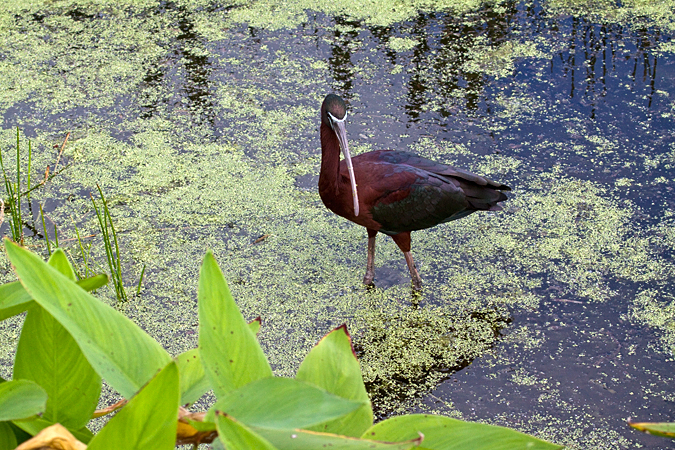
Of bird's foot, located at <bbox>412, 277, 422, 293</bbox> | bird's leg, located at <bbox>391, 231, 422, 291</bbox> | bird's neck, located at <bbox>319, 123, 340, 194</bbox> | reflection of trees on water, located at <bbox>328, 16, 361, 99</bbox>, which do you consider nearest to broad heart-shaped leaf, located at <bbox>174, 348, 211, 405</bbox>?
bird's neck, located at <bbox>319, 123, 340, 194</bbox>

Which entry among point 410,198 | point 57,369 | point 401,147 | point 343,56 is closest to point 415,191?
point 410,198

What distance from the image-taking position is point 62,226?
2.57 m

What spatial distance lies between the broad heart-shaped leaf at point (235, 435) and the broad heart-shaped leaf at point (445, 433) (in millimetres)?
→ 87

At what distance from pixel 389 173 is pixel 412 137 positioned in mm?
857

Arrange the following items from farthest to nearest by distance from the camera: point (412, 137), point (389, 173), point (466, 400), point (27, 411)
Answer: point (412, 137), point (389, 173), point (466, 400), point (27, 411)

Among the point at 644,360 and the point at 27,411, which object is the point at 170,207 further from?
the point at 27,411

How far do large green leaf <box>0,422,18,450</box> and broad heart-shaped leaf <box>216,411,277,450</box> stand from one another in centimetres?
19

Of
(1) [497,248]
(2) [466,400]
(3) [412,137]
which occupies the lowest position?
(2) [466,400]

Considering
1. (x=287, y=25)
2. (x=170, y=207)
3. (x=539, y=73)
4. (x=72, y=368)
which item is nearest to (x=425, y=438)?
(x=72, y=368)

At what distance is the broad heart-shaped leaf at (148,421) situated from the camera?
0.36 meters

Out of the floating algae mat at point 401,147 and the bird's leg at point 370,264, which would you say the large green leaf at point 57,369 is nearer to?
the floating algae mat at point 401,147

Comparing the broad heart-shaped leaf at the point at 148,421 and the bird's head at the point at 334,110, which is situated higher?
the broad heart-shaped leaf at the point at 148,421

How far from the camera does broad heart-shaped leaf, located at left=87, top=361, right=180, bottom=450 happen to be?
358 millimetres

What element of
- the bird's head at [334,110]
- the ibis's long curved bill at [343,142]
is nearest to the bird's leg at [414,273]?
the ibis's long curved bill at [343,142]
